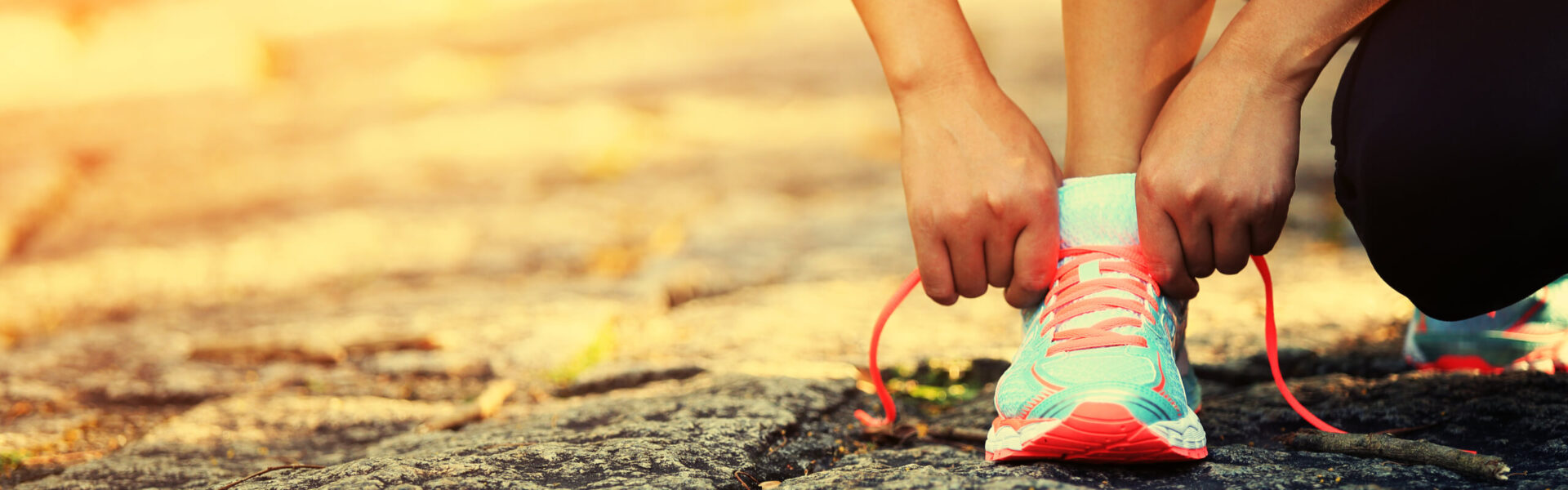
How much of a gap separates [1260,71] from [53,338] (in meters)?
2.49

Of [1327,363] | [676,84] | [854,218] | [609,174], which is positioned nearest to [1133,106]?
[1327,363]

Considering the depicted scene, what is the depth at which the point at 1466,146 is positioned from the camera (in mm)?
867

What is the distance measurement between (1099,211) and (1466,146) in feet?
1.05

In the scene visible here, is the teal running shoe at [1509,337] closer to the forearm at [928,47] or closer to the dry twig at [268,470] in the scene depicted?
the forearm at [928,47]

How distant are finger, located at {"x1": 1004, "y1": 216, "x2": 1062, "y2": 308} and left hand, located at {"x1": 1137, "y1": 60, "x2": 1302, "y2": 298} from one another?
9 centimetres

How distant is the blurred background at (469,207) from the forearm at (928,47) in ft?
1.84

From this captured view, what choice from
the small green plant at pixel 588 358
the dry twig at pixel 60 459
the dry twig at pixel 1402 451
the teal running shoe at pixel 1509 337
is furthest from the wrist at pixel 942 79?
the dry twig at pixel 60 459

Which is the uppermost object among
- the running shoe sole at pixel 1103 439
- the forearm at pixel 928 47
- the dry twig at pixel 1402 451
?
the forearm at pixel 928 47

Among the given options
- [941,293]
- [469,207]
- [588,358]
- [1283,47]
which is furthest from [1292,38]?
[469,207]

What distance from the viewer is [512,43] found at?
455 centimetres

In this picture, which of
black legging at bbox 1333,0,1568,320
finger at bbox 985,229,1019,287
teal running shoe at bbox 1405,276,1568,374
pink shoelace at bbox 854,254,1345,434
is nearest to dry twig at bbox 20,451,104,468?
pink shoelace at bbox 854,254,1345,434

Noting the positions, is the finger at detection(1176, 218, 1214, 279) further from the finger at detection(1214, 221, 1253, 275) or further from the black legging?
the black legging

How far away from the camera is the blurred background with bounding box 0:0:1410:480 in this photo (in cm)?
183

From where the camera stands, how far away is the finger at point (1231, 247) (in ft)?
3.14
